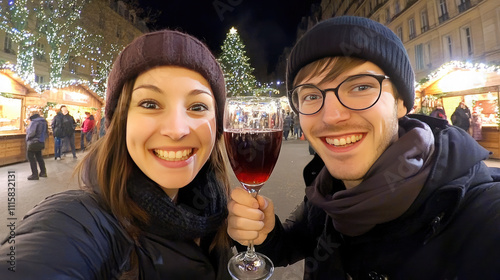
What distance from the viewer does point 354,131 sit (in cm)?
129

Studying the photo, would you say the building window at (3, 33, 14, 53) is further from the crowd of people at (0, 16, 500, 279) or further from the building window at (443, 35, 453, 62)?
the building window at (443, 35, 453, 62)

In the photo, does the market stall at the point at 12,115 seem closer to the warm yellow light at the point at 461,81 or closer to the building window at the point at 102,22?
the warm yellow light at the point at 461,81

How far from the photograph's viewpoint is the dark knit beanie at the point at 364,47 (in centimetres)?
136

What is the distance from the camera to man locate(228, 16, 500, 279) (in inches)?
40.0

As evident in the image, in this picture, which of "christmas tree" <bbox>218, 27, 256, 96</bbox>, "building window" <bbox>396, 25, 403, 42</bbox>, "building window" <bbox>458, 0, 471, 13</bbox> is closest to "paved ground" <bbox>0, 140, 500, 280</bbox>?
"building window" <bbox>458, 0, 471, 13</bbox>

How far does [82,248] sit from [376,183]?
127 centimetres

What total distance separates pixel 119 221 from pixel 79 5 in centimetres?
1664

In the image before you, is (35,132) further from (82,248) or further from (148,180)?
(82,248)

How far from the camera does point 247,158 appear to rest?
1215mm

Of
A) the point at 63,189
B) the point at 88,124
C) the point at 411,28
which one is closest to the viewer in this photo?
the point at 63,189

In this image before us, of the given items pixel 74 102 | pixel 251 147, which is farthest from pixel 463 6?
pixel 74 102

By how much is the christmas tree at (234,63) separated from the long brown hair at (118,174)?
2467 cm

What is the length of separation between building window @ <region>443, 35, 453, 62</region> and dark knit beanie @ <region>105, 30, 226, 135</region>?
75.2 feet

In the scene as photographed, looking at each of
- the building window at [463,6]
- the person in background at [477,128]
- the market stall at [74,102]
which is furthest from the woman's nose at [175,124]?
the building window at [463,6]
